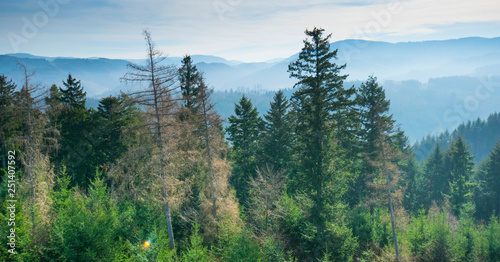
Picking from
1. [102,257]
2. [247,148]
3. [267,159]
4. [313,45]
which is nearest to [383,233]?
[267,159]

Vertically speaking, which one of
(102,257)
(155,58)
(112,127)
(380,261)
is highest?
(155,58)

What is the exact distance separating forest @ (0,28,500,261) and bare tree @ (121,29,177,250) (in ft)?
0.23

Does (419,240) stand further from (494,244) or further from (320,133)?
(320,133)

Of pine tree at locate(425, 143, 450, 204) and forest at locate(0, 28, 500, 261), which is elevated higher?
forest at locate(0, 28, 500, 261)

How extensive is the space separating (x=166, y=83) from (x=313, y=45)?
955cm

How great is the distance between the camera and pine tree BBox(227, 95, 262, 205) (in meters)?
29.0

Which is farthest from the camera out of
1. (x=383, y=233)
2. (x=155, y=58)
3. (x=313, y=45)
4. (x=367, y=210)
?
(x=367, y=210)

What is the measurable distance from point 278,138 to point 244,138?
3791 mm

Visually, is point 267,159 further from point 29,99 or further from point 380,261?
point 29,99

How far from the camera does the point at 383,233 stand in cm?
2494

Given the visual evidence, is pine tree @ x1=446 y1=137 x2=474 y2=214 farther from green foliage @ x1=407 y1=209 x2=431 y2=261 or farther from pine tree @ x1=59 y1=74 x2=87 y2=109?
pine tree @ x1=59 y1=74 x2=87 y2=109

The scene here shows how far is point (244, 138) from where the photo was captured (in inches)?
1139

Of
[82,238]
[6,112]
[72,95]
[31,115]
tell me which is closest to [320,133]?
[82,238]

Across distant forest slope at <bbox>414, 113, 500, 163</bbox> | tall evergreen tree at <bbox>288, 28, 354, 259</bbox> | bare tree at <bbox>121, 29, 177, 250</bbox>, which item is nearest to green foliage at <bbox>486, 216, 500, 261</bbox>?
tall evergreen tree at <bbox>288, 28, 354, 259</bbox>
